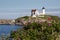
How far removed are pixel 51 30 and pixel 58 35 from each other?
2.21 ft

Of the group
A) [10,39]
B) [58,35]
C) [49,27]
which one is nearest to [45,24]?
[49,27]

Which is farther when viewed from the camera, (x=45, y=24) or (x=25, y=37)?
(x=45, y=24)

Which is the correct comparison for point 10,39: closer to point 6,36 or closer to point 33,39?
point 6,36

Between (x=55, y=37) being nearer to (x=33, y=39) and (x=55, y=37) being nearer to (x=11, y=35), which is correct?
(x=33, y=39)

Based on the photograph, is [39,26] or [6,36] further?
[39,26]

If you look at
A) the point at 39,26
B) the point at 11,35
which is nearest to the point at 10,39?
the point at 11,35

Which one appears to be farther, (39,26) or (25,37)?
(39,26)

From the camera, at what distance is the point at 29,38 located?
1280 cm

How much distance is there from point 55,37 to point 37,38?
2.96 feet

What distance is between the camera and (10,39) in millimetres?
13016

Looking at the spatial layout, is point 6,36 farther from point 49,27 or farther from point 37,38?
point 49,27

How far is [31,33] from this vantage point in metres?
13.2

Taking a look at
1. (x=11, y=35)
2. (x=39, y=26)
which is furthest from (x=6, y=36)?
(x=39, y=26)

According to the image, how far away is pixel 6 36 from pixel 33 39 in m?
1.36
